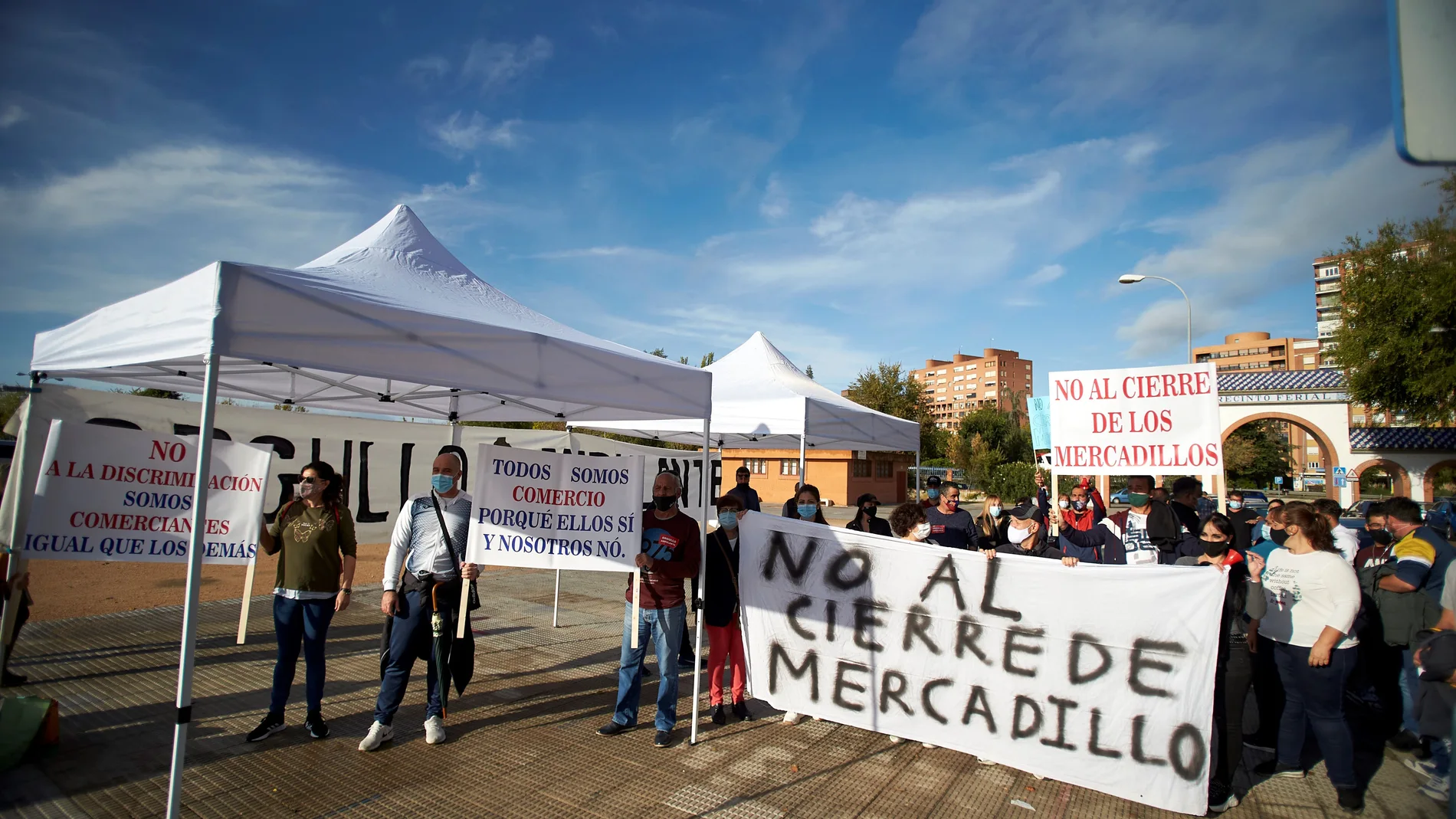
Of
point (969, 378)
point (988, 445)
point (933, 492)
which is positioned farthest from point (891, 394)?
point (969, 378)

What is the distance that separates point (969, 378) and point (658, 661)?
17892 cm

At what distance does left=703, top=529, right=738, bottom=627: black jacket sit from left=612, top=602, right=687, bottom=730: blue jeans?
13.5 inches

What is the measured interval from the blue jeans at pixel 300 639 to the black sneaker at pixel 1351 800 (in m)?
6.25

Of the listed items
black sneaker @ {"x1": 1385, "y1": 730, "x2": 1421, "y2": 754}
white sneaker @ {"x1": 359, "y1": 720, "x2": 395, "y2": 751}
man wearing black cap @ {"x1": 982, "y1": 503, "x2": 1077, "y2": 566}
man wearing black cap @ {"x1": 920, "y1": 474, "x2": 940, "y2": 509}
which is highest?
man wearing black cap @ {"x1": 920, "y1": 474, "x2": 940, "y2": 509}

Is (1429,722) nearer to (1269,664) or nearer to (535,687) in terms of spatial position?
(1269,664)

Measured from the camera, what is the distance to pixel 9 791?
12.6 feet

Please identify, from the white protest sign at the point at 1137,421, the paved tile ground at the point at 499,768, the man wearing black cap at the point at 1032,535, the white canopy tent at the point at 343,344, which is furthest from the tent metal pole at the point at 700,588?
the white protest sign at the point at 1137,421

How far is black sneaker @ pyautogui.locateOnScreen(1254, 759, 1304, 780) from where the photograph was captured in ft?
15.0

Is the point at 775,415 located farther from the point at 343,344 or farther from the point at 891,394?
the point at 891,394

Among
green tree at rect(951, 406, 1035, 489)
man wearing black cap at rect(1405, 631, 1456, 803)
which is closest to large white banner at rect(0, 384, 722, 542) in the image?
man wearing black cap at rect(1405, 631, 1456, 803)

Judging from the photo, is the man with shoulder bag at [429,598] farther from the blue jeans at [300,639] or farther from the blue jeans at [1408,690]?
the blue jeans at [1408,690]

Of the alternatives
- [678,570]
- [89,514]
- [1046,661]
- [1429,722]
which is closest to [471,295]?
[678,570]

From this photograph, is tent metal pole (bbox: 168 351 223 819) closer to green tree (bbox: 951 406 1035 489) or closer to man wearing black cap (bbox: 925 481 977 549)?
man wearing black cap (bbox: 925 481 977 549)

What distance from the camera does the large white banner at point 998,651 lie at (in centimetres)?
412
